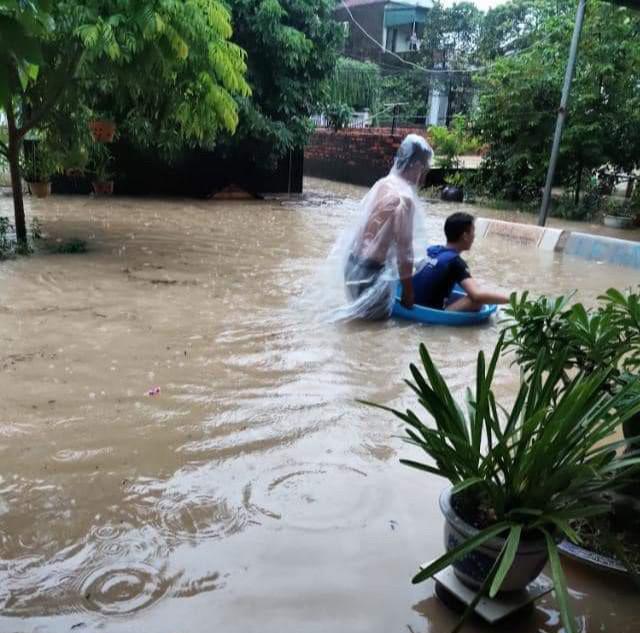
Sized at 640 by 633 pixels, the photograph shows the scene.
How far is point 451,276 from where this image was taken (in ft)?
17.5

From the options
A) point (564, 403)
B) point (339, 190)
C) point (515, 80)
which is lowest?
point (339, 190)

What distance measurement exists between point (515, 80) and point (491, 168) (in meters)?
2.49

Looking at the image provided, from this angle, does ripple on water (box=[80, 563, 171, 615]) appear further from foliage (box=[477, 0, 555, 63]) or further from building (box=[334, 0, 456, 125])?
building (box=[334, 0, 456, 125])

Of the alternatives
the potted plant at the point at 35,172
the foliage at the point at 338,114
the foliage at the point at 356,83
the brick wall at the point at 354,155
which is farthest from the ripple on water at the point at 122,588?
the foliage at the point at 356,83

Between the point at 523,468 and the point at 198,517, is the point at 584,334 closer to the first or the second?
the point at 523,468

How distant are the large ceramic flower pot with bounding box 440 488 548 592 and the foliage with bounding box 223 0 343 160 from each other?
11.7 meters

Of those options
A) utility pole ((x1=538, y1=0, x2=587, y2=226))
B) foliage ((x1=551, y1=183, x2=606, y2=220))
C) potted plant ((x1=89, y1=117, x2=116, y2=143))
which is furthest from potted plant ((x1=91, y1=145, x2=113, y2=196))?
foliage ((x1=551, y1=183, x2=606, y2=220))

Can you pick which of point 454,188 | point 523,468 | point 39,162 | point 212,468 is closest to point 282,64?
point 454,188

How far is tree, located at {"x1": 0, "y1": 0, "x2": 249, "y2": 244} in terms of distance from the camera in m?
6.17

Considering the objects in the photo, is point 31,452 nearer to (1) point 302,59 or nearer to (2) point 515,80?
(1) point 302,59

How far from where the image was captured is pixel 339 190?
17.6 metres

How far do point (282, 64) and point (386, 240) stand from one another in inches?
361

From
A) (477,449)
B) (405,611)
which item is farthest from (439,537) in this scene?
(477,449)

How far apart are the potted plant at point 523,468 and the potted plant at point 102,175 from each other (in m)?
11.6
